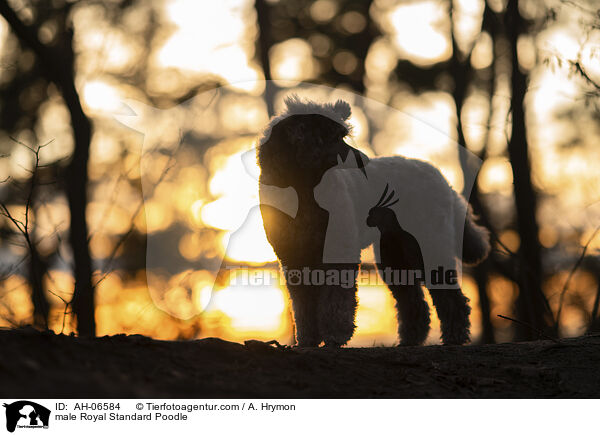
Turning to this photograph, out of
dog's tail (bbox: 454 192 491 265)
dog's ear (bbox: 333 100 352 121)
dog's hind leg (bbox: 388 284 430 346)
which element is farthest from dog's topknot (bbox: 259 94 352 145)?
dog's hind leg (bbox: 388 284 430 346)

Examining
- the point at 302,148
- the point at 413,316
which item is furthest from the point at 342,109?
the point at 413,316

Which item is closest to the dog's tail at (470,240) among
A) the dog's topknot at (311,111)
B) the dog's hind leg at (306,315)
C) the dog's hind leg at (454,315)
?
the dog's hind leg at (454,315)

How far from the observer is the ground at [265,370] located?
2.61 meters

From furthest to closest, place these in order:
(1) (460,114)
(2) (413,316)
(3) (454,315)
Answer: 1. (1) (460,114)
2. (2) (413,316)
3. (3) (454,315)

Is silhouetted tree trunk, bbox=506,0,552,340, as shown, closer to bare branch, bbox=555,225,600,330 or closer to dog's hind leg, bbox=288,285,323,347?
bare branch, bbox=555,225,600,330

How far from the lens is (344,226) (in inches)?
230

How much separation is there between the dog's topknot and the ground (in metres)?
2.53

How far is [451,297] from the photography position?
263 inches

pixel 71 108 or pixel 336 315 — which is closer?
pixel 336 315

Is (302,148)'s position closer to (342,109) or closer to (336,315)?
(342,109)

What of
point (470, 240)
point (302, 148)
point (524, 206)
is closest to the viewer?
point (302, 148)

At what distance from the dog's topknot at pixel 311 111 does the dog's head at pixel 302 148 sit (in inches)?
0.5

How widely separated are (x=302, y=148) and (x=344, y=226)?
3.39 feet

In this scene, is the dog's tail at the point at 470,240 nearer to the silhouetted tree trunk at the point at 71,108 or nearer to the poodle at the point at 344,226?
the poodle at the point at 344,226
